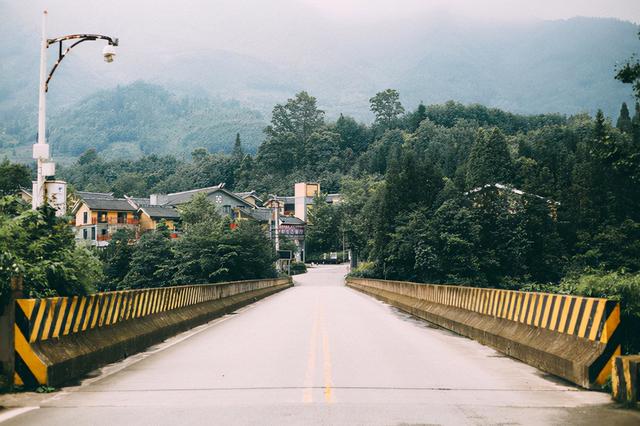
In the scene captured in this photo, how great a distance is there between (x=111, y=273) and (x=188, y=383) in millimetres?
63343

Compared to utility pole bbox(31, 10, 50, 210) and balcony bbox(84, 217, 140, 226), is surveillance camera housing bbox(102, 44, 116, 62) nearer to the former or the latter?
utility pole bbox(31, 10, 50, 210)

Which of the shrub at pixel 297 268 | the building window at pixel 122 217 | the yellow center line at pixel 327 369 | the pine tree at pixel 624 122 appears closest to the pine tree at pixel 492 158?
the shrub at pixel 297 268

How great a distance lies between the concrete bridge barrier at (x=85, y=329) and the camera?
32.9 ft

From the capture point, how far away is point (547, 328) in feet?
40.5

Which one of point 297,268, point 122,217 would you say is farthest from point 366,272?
point 122,217

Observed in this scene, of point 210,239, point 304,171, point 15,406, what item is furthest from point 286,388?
point 304,171

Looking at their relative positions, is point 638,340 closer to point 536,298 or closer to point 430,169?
point 536,298

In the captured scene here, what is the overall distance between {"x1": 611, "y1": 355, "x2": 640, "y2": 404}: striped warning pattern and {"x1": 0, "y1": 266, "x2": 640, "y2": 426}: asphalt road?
27 centimetres

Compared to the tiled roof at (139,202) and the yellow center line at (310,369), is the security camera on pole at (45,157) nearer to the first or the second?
the yellow center line at (310,369)

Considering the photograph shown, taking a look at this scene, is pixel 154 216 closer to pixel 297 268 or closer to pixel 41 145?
pixel 297 268

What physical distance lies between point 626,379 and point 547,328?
3.36 metres

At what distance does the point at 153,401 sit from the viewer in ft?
30.4

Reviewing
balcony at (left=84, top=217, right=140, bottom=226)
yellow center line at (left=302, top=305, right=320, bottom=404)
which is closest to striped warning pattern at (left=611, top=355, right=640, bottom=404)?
yellow center line at (left=302, top=305, right=320, bottom=404)

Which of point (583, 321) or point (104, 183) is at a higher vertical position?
point (104, 183)
